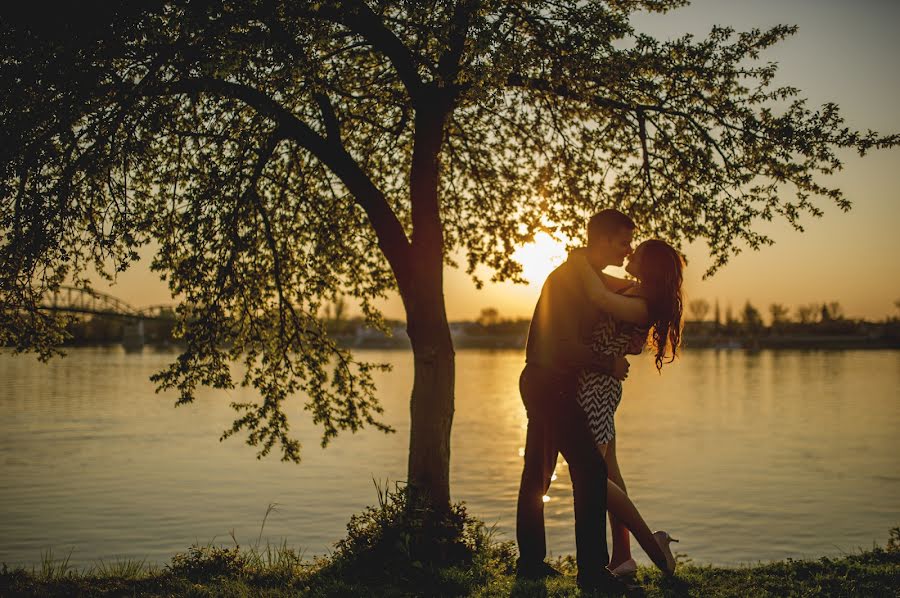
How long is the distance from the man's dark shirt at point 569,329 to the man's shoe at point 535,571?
1.77 metres

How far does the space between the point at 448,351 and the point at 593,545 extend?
3.62m

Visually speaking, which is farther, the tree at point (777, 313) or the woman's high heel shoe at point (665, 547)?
the tree at point (777, 313)

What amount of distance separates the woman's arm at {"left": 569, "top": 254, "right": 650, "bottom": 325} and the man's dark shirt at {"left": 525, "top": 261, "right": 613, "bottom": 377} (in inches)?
2.1

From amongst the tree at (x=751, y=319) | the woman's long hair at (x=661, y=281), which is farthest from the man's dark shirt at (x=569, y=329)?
the tree at (x=751, y=319)

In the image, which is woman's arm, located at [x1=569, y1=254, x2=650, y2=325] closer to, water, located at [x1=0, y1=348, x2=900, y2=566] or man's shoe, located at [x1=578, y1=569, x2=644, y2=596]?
man's shoe, located at [x1=578, y1=569, x2=644, y2=596]

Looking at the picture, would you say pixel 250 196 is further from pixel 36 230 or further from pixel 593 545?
pixel 593 545

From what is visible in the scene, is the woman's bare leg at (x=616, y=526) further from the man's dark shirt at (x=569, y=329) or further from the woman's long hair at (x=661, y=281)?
the woman's long hair at (x=661, y=281)

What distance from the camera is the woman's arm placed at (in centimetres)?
626

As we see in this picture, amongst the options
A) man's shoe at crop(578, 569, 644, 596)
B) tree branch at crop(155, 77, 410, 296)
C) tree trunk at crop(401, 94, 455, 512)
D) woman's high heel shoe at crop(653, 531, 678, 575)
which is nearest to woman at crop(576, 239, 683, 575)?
woman's high heel shoe at crop(653, 531, 678, 575)

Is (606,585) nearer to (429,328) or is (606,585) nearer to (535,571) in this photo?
(535,571)

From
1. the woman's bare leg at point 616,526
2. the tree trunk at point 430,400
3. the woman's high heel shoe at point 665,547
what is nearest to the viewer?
the woman's bare leg at point 616,526

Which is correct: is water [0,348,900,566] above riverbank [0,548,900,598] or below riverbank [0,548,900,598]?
below

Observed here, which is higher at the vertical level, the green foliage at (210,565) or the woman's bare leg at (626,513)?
the woman's bare leg at (626,513)

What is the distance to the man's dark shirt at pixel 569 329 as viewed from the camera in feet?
21.0
